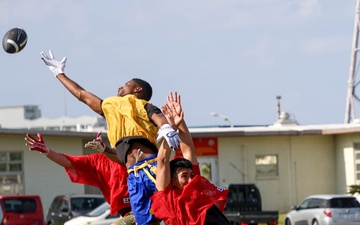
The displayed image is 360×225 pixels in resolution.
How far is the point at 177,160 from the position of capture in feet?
33.0

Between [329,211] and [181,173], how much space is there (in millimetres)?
27692

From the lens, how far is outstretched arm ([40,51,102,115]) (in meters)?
11.0

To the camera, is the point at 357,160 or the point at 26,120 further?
the point at 26,120

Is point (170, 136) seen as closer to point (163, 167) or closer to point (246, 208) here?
point (163, 167)

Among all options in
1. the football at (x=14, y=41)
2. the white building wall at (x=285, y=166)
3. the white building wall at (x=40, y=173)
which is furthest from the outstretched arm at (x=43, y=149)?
the white building wall at (x=285, y=166)

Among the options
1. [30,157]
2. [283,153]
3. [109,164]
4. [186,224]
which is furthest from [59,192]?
[186,224]

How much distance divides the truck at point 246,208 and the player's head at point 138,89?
26.7 meters

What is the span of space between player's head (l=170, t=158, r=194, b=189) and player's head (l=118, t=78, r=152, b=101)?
116 cm

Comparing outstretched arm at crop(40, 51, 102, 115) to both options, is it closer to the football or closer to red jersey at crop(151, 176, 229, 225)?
red jersey at crop(151, 176, 229, 225)

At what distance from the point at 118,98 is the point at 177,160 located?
44.1 inches

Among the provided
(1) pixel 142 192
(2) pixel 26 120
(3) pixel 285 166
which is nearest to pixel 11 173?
(3) pixel 285 166

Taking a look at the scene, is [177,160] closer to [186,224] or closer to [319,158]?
[186,224]

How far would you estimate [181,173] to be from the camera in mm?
9961

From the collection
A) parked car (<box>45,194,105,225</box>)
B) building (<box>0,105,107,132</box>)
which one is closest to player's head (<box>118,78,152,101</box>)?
parked car (<box>45,194,105,225</box>)
